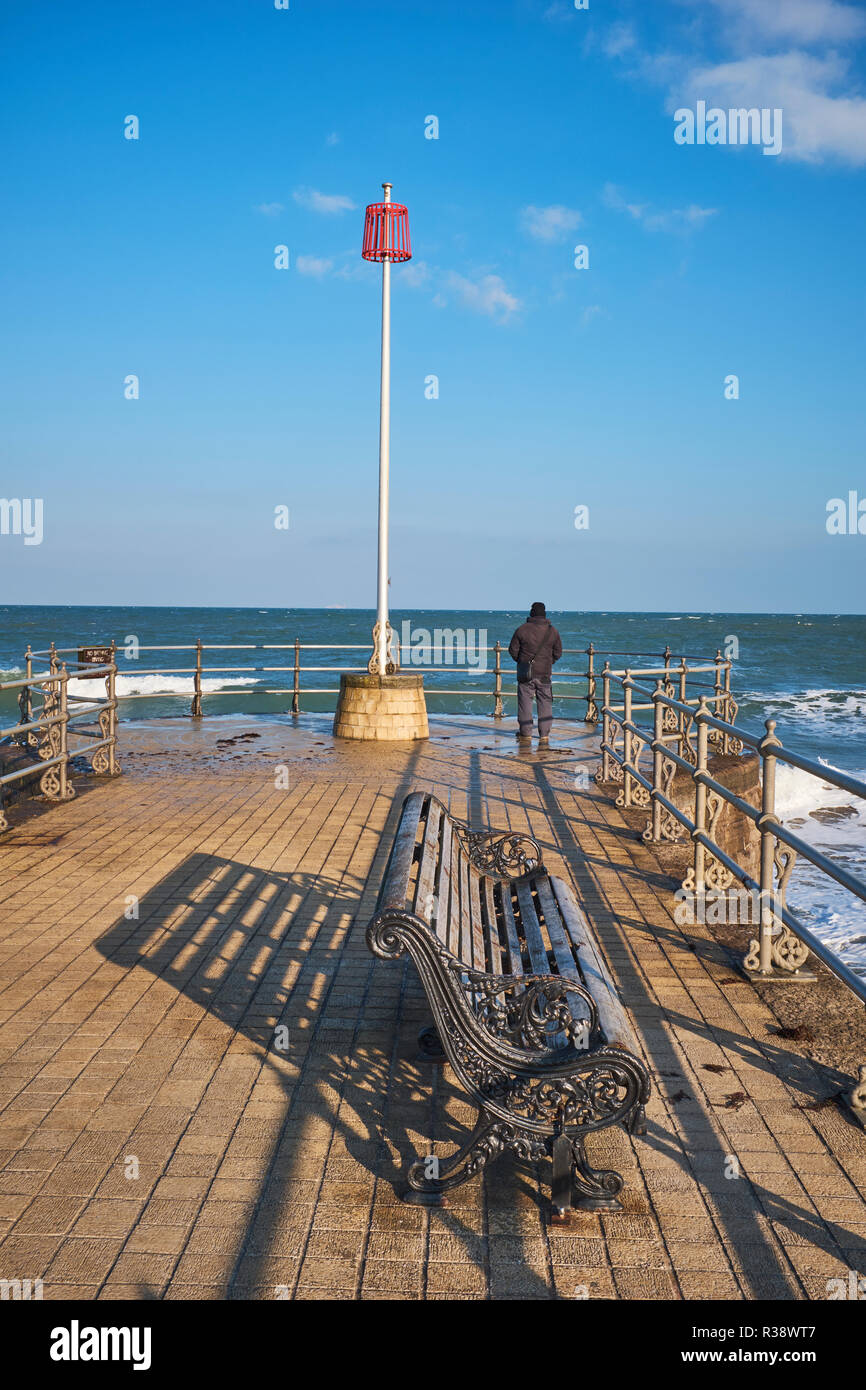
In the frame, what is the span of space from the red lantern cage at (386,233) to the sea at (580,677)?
210 inches

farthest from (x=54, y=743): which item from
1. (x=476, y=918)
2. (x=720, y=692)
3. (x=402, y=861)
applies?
(x=720, y=692)

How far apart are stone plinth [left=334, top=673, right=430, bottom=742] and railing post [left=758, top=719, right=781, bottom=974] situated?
9276mm

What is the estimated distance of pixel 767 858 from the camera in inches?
200

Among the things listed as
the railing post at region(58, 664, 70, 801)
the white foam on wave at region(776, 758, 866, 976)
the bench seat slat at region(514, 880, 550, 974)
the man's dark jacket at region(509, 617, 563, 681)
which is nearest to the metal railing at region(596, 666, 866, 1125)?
the white foam on wave at region(776, 758, 866, 976)

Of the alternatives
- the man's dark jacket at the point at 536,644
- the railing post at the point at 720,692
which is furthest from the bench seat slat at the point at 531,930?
the man's dark jacket at the point at 536,644

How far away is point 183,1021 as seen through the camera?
454cm

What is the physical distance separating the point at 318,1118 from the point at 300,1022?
90 centimetres

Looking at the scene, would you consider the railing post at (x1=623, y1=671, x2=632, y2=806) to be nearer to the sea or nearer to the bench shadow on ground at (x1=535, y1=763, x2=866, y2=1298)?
the sea

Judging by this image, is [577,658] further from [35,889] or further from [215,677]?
[35,889]

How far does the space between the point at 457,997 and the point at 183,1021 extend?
1784 mm

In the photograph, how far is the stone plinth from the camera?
14.3 meters

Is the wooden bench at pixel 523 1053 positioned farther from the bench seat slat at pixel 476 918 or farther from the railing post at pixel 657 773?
the railing post at pixel 657 773

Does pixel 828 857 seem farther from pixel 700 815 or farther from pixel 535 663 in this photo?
pixel 535 663
